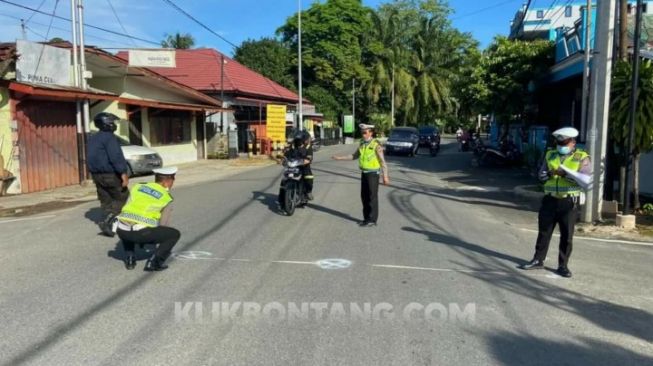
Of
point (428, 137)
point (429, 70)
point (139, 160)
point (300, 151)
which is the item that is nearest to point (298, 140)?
point (300, 151)

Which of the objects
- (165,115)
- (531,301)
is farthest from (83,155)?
(531,301)

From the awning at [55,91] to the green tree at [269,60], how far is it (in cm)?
3764

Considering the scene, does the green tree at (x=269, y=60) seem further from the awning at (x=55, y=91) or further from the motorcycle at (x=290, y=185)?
the motorcycle at (x=290, y=185)

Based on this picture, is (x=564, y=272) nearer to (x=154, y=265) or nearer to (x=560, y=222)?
(x=560, y=222)

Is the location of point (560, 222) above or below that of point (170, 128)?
below

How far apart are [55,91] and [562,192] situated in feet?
44.3

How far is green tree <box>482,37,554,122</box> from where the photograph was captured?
75.0 ft

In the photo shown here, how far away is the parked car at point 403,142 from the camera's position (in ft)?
103

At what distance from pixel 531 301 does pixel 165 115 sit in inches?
905

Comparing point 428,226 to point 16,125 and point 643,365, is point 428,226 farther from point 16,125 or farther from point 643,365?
point 16,125

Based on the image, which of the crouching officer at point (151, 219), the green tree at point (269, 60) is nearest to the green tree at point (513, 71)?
the crouching officer at point (151, 219)

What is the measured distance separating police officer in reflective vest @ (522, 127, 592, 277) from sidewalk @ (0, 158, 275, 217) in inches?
395

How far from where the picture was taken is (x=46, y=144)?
54.6ft

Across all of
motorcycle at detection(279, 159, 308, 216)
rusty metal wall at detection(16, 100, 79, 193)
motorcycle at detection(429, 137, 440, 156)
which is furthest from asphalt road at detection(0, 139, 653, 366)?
motorcycle at detection(429, 137, 440, 156)
